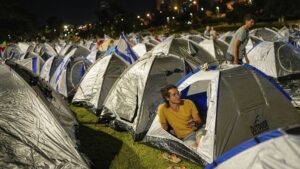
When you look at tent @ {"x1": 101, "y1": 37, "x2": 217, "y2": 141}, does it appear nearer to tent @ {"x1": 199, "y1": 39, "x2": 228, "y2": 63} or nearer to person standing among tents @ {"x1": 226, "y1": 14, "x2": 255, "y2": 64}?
person standing among tents @ {"x1": 226, "y1": 14, "x2": 255, "y2": 64}

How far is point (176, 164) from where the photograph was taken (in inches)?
219

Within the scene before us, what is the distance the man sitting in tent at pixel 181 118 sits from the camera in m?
5.82

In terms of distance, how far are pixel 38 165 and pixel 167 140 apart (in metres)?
2.35

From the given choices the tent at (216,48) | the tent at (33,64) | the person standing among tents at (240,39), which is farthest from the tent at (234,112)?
the tent at (33,64)

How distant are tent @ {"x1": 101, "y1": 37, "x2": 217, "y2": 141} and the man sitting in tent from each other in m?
1.08

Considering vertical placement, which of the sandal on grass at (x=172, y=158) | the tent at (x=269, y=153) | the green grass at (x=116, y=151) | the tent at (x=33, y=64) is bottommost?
the green grass at (x=116, y=151)

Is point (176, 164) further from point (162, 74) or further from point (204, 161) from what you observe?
point (162, 74)

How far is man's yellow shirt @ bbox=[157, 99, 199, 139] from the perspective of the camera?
5828 millimetres

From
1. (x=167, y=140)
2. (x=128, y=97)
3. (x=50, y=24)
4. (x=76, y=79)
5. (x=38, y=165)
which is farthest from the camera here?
(x=50, y=24)

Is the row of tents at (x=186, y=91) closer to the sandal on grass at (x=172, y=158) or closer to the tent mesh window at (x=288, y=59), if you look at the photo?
the tent mesh window at (x=288, y=59)

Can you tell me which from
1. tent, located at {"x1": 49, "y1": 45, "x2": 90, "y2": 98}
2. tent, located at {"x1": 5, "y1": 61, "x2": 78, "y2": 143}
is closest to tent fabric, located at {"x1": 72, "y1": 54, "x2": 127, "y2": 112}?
tent, located at {"x1": 49, "y1": 45, "x2": 90, "y2": 98}

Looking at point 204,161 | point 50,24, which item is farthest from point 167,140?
point 50,24

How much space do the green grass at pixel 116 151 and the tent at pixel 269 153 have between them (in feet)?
8.29

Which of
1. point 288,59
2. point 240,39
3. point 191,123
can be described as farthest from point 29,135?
point 288,59
